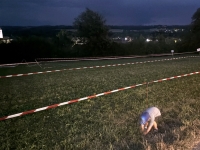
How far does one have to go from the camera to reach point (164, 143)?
13.5ft

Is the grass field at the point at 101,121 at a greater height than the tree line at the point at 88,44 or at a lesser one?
lesser

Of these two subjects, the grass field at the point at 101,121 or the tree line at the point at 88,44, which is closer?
the grass field at the point at 101,121

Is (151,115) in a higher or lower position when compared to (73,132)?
higher

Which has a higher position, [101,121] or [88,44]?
[88,44]

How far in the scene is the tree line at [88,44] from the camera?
30889mm

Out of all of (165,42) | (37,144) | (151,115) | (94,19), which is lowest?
(37,144)

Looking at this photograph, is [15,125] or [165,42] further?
[165,42]

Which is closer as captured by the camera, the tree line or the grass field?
the grass field

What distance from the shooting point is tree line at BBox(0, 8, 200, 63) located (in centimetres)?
3089

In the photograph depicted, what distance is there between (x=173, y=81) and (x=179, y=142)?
639 centimetres

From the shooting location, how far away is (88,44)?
122 ft

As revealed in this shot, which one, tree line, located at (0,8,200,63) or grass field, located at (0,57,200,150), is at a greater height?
tree line, located at (0,8,200,63)

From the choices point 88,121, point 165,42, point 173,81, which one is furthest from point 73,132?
point 165,42

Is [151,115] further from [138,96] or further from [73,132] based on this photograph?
[138,96]
